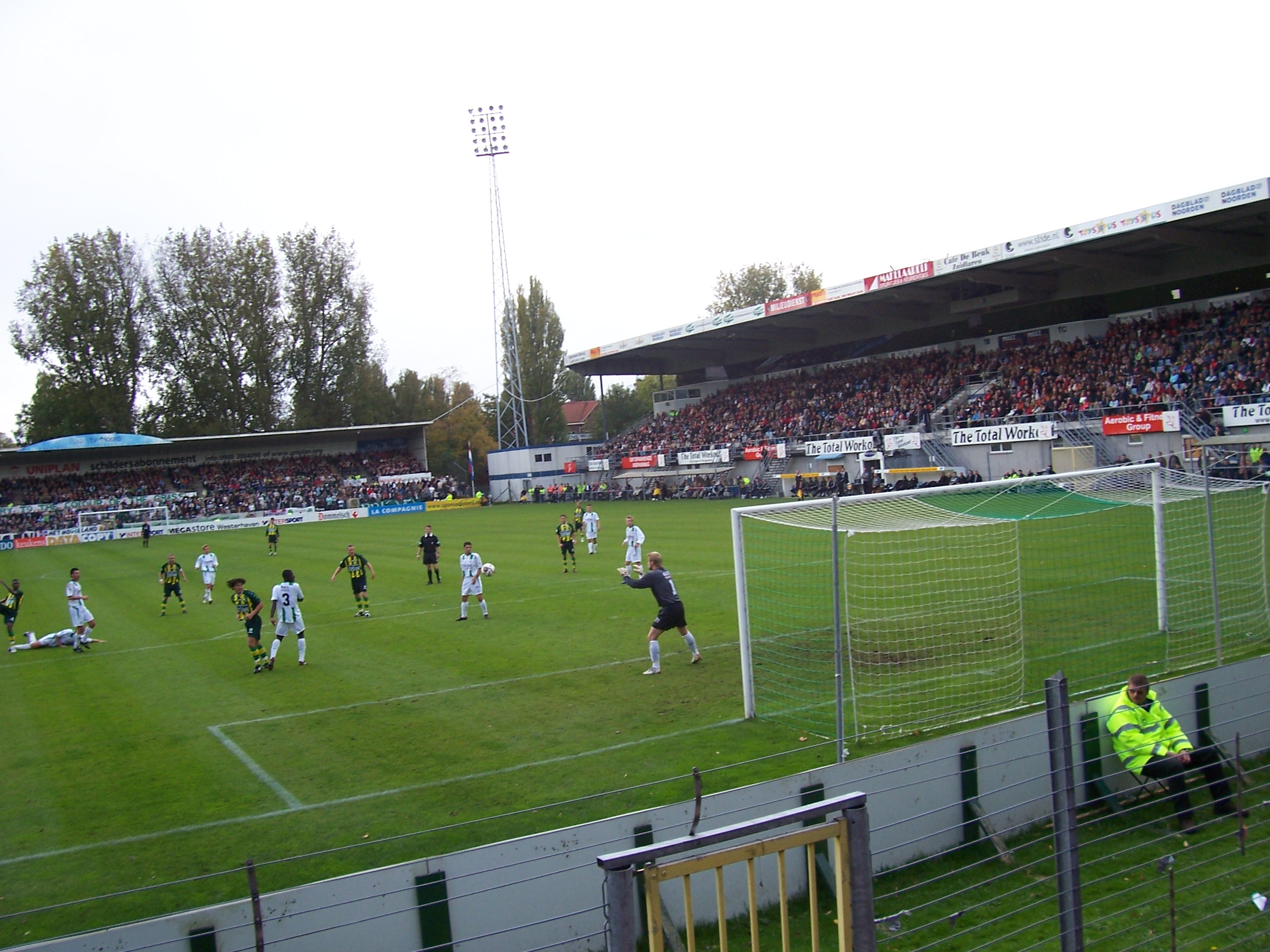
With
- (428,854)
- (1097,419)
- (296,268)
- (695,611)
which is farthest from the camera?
(296,268)

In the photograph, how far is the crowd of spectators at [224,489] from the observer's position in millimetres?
59594

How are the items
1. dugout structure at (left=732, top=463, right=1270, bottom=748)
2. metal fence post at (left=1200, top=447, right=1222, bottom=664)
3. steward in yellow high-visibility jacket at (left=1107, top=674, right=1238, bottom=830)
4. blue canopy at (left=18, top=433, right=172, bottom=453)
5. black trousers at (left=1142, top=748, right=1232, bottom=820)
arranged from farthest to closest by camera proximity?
blue canopy at (left=18, top=433, right=172, bottom=453), dugout structure at (left=732, top=463, right=1270, bottom=748), metal fence post at (left=1200, top=447, right=1222, bottom=664), steward in yellow high-visibility jacket at (left=1107, top=674, right=1238, bottom=830), black trousers at (left=1142, top=748, right=1232, bottom=820)

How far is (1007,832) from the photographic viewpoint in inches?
275

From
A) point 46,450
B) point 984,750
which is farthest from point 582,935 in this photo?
point 46,450

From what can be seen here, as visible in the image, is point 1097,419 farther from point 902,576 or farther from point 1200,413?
point 902,576

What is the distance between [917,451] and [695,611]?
2755cm

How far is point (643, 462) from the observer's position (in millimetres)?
59188

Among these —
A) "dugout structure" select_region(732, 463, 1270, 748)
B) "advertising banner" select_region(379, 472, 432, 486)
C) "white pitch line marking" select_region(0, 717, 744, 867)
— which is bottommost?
"white pitch line marking" select_region(0, 717, 744, 867)

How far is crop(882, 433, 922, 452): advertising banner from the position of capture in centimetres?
4141

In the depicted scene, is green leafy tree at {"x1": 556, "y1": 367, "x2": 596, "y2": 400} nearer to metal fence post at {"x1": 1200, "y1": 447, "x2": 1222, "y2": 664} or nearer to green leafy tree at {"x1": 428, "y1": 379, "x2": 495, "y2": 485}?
green leafy tree at {"x1": 428, "y1": 379, "x2": 495, "y2": 485}

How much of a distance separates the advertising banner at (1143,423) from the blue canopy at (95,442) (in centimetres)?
5708

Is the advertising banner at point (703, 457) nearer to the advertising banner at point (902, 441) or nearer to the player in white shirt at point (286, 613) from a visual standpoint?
the advertising banner at point (902, 441)

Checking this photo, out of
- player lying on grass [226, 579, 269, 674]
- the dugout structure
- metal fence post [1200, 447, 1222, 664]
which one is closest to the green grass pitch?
player lying on grass [226, 579, 269, 674]

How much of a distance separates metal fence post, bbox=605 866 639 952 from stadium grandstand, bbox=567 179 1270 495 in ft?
106
